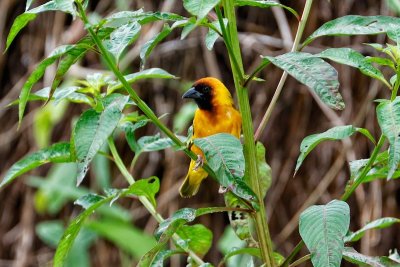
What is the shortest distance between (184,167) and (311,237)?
226 centimetres

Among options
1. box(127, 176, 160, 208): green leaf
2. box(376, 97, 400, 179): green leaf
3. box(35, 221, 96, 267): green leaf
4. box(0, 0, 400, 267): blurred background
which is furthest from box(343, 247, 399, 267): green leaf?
box(35, 221, 96, 267): green leaf

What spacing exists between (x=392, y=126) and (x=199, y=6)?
29 cm

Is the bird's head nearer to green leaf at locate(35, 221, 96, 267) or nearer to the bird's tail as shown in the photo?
the bird's tail

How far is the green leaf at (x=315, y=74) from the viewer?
3.17 feet

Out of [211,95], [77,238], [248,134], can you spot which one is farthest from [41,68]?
[77,238]

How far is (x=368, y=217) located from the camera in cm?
297

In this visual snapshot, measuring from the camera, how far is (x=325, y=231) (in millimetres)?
1025

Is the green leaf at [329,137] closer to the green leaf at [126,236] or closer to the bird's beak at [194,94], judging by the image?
A: the bird's beak at [194,94]

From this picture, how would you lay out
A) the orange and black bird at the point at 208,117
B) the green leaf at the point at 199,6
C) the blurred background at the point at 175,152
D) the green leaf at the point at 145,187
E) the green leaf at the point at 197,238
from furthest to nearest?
1. the blurred background at the point at 175,152
2. the orange and black bird at the point at 208,117
3. the green leaf at the point at 197,238
4. the green leaf at the point at 145,187
5. the green leaf at the point at 199,6

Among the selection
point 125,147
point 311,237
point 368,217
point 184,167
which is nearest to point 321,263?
point 311,237

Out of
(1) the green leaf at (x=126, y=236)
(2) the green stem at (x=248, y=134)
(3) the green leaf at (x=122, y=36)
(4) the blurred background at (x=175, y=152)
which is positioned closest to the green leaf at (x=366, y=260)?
(2) the green stem at (x=248, y=134)

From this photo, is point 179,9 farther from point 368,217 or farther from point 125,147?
point 368,217

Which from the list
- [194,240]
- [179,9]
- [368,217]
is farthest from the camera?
[179,9]

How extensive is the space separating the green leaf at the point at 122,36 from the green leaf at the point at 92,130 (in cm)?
10
